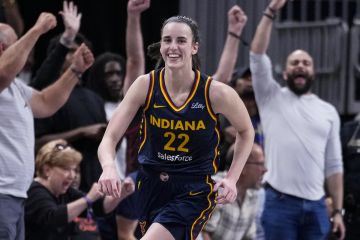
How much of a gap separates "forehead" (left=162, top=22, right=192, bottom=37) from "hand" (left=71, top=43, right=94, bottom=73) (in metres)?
1.47

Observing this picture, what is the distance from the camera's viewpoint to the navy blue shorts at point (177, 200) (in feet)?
20.5

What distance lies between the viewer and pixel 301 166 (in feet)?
28.2

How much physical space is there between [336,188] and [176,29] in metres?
3.15

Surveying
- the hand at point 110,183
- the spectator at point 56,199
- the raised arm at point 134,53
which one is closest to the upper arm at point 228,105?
the hand at point 110,183

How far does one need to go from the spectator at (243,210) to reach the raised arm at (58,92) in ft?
4.75

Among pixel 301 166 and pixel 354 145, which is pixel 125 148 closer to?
pixel 301 166

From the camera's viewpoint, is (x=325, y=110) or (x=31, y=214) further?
(x=325, y=110)

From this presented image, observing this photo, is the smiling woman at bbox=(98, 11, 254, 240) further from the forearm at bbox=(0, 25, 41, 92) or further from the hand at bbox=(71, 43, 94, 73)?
the hand at bbox=(71, 43, 94, 73)

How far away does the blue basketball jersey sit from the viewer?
627 centimetres

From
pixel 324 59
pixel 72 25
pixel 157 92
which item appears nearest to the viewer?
pixel 157 92

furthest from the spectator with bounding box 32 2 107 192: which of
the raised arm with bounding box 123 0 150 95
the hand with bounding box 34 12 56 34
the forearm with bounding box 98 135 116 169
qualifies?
the forearm with bounding box 98 135 116 169

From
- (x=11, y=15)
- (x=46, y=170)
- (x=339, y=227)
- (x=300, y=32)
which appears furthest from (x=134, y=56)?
(x=300, y=32)

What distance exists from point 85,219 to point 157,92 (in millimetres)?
1999

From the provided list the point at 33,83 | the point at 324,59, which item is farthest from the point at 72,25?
the point at 324,59
